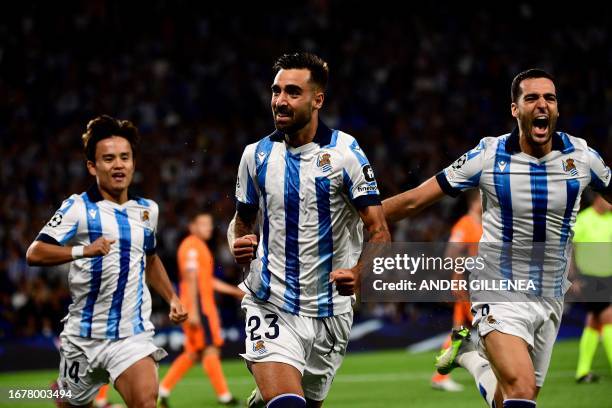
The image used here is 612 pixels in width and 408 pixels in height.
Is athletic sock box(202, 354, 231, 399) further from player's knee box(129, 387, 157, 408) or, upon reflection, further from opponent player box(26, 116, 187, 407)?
player's knee box(129, 387, 157, 408)

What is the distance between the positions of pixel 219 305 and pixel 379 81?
293 inches

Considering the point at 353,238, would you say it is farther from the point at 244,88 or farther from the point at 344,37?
the point at 344,37

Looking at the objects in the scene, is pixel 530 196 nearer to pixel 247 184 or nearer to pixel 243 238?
pixel 247 184

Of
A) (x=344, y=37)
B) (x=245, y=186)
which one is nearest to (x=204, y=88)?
(x=344, y=37)

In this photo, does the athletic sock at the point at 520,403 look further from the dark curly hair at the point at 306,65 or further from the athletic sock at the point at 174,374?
the athletic sock at the point at 174,374

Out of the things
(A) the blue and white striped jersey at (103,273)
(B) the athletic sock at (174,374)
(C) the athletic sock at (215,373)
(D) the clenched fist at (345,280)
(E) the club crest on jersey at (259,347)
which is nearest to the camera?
(D) the clenched fist at (345,280)

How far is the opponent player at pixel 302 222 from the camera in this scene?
5719 mm

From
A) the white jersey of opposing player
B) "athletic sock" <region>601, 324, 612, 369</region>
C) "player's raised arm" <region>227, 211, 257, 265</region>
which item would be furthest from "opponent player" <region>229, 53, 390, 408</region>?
"athletic sock" <region>601, 324, 612, 369</region>

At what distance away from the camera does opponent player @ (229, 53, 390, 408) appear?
5719 mm

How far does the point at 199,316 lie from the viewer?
35.4 feet

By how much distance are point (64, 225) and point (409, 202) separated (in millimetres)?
2141

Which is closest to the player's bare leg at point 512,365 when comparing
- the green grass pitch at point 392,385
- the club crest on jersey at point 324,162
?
the club crest on jersey at point 324,162

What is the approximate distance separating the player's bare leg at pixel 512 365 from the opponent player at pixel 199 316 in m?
5.02

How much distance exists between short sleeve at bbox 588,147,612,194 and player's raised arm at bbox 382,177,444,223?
2.92 ft
